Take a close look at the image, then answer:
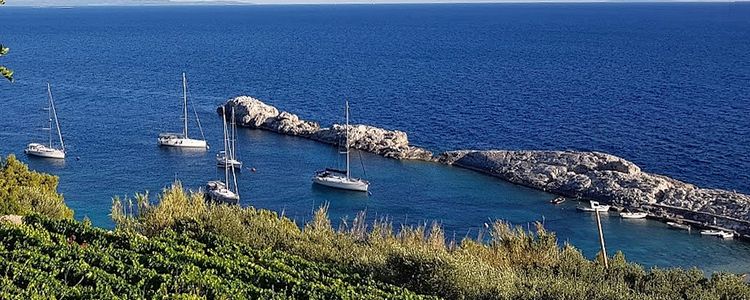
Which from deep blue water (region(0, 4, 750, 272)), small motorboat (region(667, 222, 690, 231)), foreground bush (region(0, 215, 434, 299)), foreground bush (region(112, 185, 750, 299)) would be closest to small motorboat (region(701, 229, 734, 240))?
deep blue water (region(0, 4, 750, 272))

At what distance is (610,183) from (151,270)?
33650mm

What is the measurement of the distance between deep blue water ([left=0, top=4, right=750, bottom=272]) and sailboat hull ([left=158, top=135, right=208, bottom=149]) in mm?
978

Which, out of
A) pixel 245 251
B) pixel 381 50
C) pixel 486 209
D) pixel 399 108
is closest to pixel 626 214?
pixel 486 209

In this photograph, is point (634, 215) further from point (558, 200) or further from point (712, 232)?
point (558, 200)

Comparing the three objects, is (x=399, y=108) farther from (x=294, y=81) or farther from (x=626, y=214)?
(x=626, y=214)

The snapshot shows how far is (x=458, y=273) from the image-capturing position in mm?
17375

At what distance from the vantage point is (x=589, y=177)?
45781 mm

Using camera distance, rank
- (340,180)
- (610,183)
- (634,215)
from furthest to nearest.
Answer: (340,180) → (610,183) → (634,215)

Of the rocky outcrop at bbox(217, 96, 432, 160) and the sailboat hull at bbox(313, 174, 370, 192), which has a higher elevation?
the rocky outcrop at bbox(217, 96, 432, 160)

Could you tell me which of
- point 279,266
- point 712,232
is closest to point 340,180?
point 712,232

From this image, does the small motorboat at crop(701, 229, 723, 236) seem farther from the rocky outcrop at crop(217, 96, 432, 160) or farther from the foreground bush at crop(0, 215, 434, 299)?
the foreground bush at crop(0, 215, 434, 299)

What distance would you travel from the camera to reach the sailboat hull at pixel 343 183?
45.9 metres

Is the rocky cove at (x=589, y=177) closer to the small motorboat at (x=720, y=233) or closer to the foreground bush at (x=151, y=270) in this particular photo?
the small motorboat at (x=720, y=233)

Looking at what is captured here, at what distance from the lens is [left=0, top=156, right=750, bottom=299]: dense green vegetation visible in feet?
50.9
